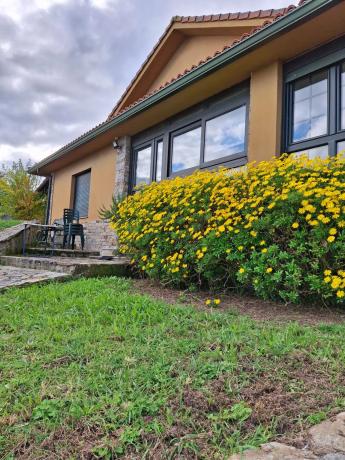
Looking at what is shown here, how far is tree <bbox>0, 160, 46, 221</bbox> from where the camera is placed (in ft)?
52.6

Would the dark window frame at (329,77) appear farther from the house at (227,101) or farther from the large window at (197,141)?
the large window at (197,141)

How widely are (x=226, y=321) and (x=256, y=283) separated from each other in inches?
29.2

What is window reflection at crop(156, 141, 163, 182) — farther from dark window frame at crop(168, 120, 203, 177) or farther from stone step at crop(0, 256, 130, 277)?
stone step at crop(0, 256, 130, 277)

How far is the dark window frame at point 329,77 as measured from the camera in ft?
15.1

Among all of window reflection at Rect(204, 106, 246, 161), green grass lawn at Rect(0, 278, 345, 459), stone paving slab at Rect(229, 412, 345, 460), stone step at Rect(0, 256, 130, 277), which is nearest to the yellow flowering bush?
green grass lawn at Rect(0, 278, 345, 459)

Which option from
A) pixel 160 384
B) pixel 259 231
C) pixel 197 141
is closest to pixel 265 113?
pixel 197 141

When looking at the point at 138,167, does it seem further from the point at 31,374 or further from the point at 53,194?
the point at 31,374

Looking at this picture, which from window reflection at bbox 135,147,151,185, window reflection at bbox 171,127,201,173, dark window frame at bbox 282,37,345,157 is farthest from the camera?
window reflection at bbox 135,147,151,185

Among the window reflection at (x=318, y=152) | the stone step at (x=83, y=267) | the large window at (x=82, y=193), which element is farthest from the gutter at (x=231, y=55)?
the stone step at (x=83, y=267)

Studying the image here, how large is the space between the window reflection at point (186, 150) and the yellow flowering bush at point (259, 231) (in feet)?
7.59

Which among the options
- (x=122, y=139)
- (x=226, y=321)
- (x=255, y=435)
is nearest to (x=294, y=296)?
(x=226, y=321)

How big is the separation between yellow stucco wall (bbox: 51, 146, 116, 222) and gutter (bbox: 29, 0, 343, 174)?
1.11 meters

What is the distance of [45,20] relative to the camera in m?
9.41

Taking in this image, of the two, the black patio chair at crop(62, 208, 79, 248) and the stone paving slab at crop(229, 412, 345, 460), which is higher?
the black patio chair at crop(62, 208, 79, 248)
